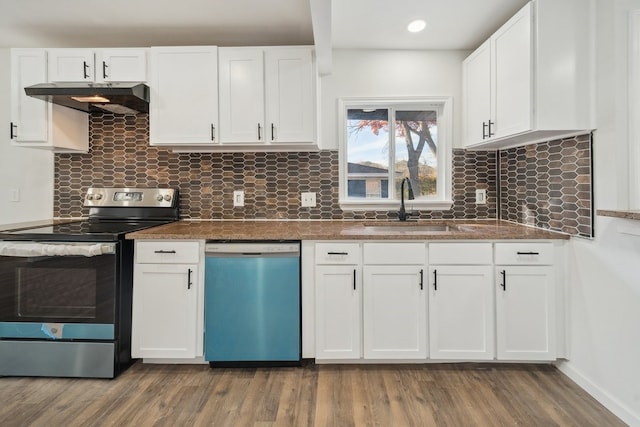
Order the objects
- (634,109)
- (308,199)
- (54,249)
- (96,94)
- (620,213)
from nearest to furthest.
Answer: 1. (620,213)
2. (634,109)
3. (54,249)
4. (96,94)
5. (308,199)

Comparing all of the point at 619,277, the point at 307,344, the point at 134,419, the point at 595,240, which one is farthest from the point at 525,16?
the point at 134,419

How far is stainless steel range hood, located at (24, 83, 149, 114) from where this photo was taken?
88.7 inches

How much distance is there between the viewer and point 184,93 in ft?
8.18

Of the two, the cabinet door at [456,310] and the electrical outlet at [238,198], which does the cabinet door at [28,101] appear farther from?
the cabinet door at [456,310]

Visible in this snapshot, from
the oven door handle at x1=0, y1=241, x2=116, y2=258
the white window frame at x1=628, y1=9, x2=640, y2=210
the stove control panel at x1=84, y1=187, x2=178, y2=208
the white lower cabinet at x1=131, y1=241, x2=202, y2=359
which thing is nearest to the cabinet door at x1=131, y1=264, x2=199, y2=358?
the white lower cabinet at x1=131, y1=241, x2=202, y2=359

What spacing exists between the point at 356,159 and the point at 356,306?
1.29 m

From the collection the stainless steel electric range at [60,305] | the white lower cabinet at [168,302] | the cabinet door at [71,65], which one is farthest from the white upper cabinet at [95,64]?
the white lower cabinet at [168,302]

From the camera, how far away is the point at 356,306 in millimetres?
2154

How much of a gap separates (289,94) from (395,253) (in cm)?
134

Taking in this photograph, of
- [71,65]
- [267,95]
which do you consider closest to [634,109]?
[267,95]

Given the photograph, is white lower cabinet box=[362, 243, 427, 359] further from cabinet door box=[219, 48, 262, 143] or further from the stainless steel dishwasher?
cabinet door box=[219, 48, 262, 143]

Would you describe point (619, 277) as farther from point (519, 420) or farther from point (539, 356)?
point (519, 420)

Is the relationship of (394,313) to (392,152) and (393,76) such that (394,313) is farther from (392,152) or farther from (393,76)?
(393,76)

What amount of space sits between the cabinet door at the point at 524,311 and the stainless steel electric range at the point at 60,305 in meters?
2.34
